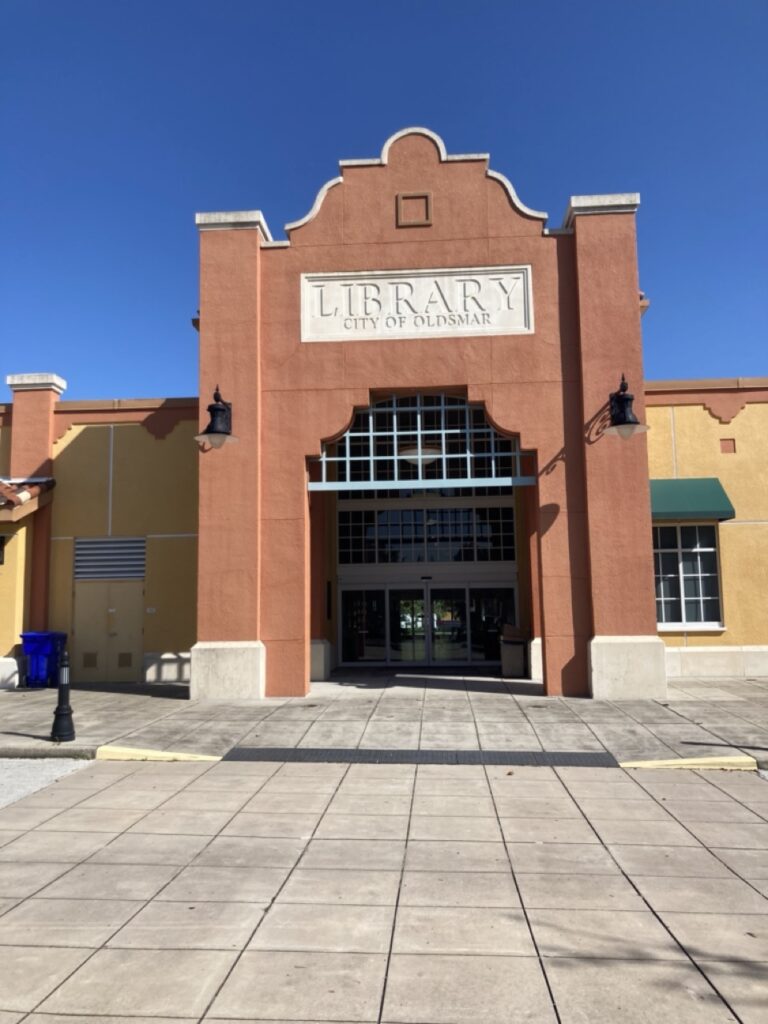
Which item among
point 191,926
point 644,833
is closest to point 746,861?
point 644,833

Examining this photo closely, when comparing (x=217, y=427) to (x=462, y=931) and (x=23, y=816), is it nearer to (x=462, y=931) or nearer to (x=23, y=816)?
(x=23, y=816)

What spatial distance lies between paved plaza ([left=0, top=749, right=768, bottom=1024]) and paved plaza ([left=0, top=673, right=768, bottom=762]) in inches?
56.4

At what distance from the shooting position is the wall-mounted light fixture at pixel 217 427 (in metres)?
12.4

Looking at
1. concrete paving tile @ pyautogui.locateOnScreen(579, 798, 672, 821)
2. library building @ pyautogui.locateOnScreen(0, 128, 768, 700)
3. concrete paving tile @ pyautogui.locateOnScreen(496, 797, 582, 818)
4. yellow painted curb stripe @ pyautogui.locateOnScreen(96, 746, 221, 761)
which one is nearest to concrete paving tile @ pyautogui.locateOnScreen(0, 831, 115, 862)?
yellow painted curb stripe @ pyautogui.locateOnScreen(96, 746, 221, 761)

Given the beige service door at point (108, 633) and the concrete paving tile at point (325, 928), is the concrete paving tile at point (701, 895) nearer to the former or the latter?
the concrete paving tile at point (325, 928)

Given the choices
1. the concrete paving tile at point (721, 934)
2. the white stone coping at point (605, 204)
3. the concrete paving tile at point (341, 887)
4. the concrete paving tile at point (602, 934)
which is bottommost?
the concrete paving tile at point (721, 934)

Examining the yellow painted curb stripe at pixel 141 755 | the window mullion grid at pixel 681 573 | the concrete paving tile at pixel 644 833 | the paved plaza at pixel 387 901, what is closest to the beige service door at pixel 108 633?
the yellow painted curb stripe at pixel 141 755

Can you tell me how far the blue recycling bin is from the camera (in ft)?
47.2

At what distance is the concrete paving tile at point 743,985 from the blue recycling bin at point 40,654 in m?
13.0

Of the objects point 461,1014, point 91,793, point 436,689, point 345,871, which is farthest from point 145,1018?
point 436,689

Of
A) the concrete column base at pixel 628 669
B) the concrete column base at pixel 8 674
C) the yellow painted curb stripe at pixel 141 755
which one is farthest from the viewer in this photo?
the concrete column base at pixel 8 674

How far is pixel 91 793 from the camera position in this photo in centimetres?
753

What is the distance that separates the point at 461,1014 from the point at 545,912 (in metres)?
1.29

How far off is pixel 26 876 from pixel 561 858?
377cm
